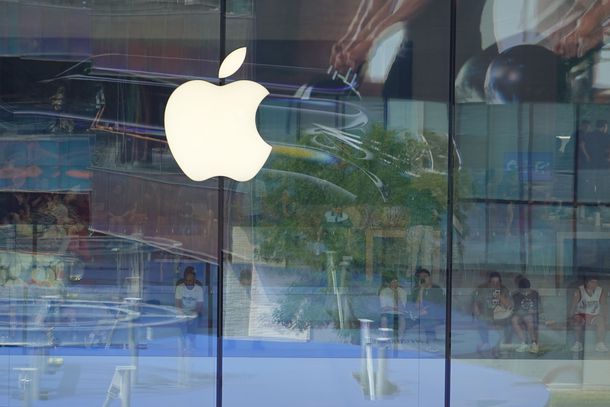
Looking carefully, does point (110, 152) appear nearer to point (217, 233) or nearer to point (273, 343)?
point (217, 233)

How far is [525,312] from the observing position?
36.7 feet

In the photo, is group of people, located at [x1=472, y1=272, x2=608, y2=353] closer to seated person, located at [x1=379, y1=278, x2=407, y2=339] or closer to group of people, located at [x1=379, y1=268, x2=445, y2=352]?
group of people, located at [x1=379, y1=268, x2=445, y2=352]

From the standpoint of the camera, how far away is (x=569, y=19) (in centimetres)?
1108

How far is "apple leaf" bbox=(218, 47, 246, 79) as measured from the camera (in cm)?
1094

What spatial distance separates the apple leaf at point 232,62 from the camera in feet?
35.9

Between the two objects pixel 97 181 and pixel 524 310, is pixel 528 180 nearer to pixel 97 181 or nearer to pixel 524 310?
pixel 524 310

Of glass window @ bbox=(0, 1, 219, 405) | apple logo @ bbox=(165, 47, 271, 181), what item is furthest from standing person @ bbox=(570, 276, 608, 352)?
glass window @ bbox=(0, 1, 219, 405)

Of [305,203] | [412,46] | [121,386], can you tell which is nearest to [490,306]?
[305,203]

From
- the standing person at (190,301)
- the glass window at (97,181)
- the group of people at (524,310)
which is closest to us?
the glass window at (97,181)

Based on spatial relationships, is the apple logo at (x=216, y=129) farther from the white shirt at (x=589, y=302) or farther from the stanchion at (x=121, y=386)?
the white shirt at (x=589, y=302)

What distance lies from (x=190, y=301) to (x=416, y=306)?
198 centimetres

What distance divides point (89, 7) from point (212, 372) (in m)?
3.36

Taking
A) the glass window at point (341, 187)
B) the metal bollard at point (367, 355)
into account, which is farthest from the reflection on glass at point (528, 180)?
the metal bollard at point (367, 355)

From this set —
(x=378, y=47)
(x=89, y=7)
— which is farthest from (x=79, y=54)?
(x=378, y=47)
